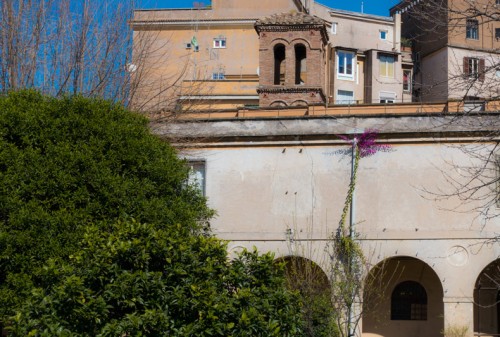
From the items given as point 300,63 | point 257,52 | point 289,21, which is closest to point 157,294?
point 289,21

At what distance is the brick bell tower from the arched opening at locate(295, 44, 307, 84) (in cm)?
10

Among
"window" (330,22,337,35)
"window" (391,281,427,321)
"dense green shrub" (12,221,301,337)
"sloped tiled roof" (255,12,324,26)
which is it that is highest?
"window" (330,22,337,35)

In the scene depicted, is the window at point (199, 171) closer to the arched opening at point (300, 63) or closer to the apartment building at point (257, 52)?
the apartment building at point (257, 52)

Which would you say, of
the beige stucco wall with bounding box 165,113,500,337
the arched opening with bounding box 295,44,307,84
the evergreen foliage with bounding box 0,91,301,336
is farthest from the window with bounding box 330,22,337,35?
the evergreen foliage with bounding box 0,91,301,336

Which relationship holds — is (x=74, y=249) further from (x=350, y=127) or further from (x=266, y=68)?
(x=266, y=68)

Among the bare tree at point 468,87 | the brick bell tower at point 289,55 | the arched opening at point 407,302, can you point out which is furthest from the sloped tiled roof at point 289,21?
the arched opening at point 407,302

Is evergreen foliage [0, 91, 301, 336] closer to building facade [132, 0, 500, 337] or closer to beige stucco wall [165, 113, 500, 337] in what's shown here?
beige stucco wall [165, 113, 500, 337]

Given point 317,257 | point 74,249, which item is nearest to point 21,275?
point 74,249

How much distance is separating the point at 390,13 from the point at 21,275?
1907 inches

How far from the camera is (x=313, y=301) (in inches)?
830

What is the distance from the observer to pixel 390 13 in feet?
202

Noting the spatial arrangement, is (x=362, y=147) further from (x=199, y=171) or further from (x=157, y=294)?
(x=157, y=294)

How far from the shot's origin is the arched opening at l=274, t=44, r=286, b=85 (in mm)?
42031

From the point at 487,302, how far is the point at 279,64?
2149cm
